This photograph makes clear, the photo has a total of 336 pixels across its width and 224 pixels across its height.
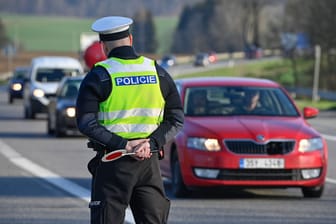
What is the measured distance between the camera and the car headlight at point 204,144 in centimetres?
1263

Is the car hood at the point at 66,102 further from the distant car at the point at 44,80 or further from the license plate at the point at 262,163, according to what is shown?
the license plate at the point at 262,163

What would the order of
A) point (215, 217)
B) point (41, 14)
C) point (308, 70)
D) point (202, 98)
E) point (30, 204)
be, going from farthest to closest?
point (41, 14) → point (308, 70) → point (202, 98) → point (30, 204) → point (215, 217)

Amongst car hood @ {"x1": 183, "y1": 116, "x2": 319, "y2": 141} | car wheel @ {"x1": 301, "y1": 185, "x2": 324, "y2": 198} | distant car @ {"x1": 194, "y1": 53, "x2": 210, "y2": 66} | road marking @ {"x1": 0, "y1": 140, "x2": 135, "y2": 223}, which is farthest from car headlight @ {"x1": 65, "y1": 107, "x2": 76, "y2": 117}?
distant car @ {"x1": 194, "y1": 53, "x2": 210, "y2": 66}

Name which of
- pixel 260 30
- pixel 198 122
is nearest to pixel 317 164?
pixel 198 122

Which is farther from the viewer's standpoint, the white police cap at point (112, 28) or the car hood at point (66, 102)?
the car hood at point (66, 102)

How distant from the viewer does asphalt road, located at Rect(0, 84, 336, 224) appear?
11.1 meters

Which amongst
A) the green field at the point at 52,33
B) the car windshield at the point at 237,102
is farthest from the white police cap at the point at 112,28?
the green field at the point at 52,33

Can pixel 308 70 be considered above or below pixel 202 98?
below

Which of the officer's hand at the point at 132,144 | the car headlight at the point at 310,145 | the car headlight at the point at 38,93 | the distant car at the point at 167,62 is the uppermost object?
the officer's hand at the point at 132,144

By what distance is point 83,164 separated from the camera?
18.0m

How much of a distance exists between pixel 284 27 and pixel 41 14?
113636 millimetres

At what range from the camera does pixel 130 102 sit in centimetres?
657

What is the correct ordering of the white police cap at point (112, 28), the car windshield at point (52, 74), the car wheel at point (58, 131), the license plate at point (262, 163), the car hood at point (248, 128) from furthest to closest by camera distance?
the car windshield at point (52, 74), the car wheel at point (58, 131), the car hood at point (248, 128), the license plate at point (262, 163), the white police cap at point (112, 28)

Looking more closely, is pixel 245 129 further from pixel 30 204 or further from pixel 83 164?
pixel 83 164
